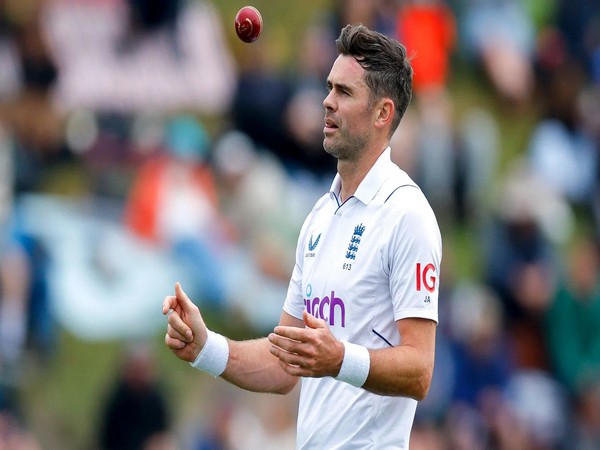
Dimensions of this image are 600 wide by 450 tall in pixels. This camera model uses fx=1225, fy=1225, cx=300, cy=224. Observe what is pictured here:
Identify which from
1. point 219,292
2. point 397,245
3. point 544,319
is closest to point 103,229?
point 219,292

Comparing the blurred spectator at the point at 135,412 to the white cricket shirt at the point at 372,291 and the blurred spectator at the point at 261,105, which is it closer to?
the blurred spectator at the point at 261,105

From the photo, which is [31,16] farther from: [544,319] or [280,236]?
[544,319]

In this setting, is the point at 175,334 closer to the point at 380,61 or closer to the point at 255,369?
the point at 255,369

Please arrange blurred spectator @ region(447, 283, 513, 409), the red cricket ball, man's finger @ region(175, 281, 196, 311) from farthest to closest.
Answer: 1. blurred spectator @ region(447, 283, 513, 409)
2. the red cricket ball
3. man's finger @ region(175, 281, 196, 311)

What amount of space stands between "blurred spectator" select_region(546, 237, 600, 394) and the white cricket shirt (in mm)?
8878

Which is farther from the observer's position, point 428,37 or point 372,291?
point 428,37

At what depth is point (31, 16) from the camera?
38.9 ft

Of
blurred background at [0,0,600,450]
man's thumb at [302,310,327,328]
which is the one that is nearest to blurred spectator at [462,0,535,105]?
blurred background at [0,0,600,450]

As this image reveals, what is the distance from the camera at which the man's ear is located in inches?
210

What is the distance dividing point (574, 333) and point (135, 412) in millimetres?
5278

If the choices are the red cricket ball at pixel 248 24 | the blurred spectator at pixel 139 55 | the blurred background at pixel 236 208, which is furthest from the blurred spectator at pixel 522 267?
the red cricket ball at pixel 248 24

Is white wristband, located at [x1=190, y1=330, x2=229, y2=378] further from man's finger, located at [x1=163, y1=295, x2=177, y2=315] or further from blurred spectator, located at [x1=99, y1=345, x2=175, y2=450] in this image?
blurred spectator, located at [x1=99, y1=345, x2=175, y2=450]

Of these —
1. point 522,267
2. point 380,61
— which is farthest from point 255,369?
point 522,267

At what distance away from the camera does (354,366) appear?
479 cm
